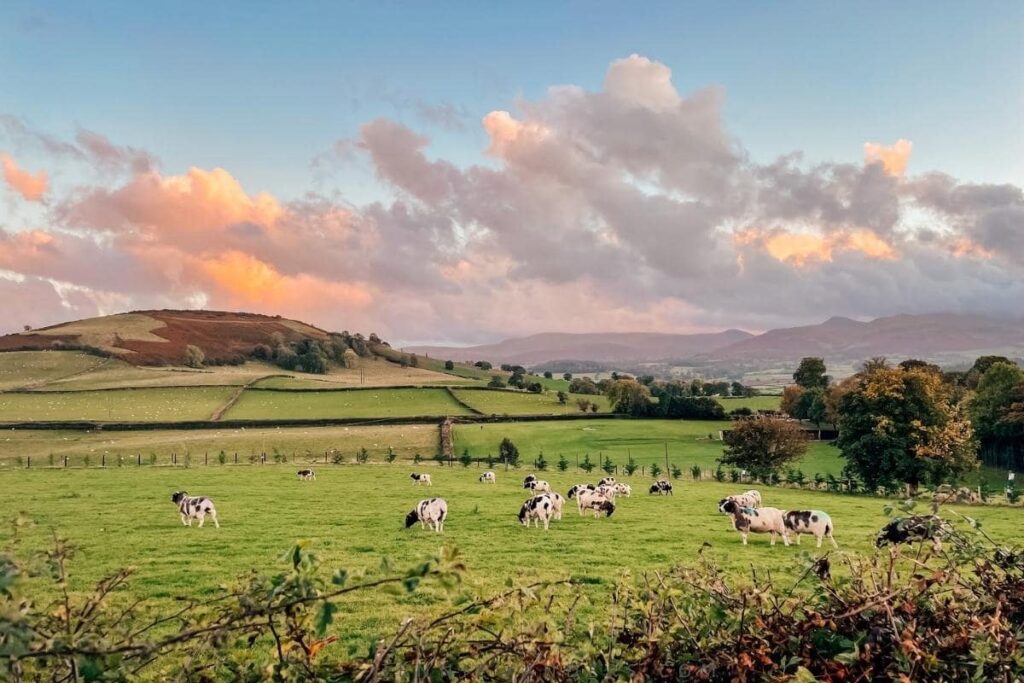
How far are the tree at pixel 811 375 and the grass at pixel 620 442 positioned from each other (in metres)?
28.2

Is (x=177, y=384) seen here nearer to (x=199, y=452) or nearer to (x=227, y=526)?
(x=199, y=452)

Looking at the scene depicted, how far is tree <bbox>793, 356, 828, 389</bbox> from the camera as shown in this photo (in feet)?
360

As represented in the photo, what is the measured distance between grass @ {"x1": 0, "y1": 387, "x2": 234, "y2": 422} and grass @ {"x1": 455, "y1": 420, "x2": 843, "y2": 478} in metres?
39.3

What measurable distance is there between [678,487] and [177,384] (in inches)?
3719

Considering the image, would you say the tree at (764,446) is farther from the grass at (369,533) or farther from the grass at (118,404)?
the grass at (118,404)

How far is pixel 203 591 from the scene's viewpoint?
16.1 meters

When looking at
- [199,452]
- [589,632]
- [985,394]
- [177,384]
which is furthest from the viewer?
[177,384]

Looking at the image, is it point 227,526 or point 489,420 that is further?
point 489,420

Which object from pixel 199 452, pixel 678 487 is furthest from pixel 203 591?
pixel 199 452

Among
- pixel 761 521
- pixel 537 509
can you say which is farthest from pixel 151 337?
pixel 761 521

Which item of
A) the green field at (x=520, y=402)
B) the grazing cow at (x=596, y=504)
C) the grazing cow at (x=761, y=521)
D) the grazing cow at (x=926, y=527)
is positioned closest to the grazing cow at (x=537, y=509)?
the grazing cow at (x=596, y=504)

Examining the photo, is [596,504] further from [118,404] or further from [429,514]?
[118,404]

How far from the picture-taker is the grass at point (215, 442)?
61.8 metres

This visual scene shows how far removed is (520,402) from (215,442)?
47.3 m
